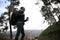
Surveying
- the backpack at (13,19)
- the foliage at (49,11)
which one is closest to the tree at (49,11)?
the foliage at (49,11)

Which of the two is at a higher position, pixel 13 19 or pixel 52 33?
pixel 13 19

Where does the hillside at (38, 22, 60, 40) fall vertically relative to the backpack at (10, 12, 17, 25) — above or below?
below

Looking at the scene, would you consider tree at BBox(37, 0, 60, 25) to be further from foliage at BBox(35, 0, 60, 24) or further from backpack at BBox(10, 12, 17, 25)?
backpack at BBox(10, 12, 17, 25)

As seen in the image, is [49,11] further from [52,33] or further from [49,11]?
[52,33]

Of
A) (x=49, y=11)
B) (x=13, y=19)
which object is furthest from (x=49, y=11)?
(x=13, y=19)

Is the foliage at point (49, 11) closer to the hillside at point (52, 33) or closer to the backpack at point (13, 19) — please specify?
the hillside at point (52, 33)

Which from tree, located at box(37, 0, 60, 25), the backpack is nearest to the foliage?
tree, located at box(37, 0, 60, 25)

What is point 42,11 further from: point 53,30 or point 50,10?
point 53,30

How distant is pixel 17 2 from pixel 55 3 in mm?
3507

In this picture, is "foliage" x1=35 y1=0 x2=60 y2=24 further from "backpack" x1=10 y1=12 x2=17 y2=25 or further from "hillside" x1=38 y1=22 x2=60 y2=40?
"backpack" x1=10 y1=12 x2=17 y2=25

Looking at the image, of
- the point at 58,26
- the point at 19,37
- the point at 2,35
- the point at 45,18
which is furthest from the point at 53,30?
the point at 2,35

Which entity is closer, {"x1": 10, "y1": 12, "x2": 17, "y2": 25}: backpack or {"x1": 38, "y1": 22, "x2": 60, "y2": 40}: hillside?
{"x1": 10, "y1": 12, "x2": 17, "y2": 25}: backpack

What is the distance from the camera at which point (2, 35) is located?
14.3 meters

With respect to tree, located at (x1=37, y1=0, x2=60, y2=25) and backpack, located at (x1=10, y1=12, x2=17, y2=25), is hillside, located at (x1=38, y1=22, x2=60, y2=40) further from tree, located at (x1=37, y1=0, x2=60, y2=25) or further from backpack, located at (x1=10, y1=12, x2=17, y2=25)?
backpack, located at (x1=10, y1=12, x2=17, y2=25)
